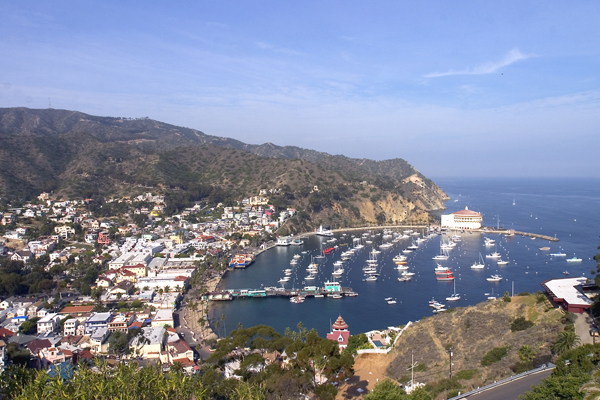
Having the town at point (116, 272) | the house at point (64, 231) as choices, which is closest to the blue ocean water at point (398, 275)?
the town at point (116, 272)

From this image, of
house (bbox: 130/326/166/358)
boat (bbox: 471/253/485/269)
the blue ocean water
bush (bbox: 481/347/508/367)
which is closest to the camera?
bush (bbox: 481/347/508/367)

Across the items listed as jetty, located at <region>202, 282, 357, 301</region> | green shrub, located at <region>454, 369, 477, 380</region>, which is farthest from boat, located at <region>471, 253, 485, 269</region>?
green shrub, located at <region>454, 369, 477, 380</region>

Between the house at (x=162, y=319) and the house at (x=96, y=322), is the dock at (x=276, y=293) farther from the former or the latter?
the house at (x=96, y=322)

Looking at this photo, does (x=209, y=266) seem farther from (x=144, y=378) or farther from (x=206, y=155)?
(x=206, y=155)

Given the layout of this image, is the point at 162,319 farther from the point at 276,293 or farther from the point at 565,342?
the point at 565,342

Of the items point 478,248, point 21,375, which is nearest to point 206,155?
point 478,248

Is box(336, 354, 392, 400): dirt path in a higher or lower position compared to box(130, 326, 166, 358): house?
higher

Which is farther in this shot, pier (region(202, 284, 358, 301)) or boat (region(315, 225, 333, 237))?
boat (region(315, 225, 333, 237))

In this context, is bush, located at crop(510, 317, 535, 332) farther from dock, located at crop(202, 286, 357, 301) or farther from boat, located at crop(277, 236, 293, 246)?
boat, located at crop(277, 236, 293, 246)
